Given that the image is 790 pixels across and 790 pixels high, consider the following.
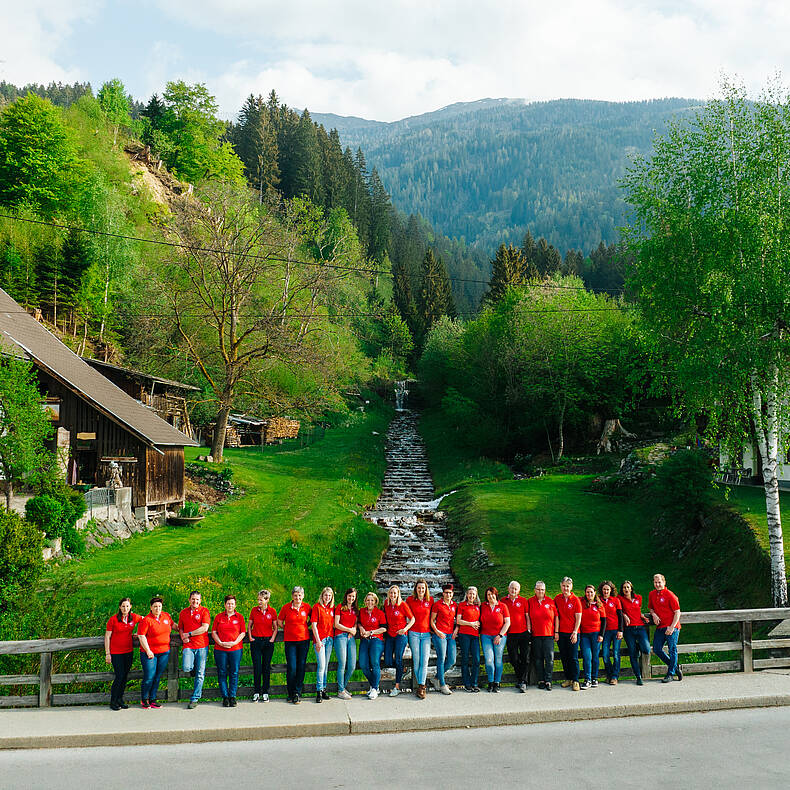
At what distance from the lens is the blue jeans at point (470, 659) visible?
1166 cm

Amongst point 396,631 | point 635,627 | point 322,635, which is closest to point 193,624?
point 322,635

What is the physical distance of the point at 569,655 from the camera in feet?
39.0

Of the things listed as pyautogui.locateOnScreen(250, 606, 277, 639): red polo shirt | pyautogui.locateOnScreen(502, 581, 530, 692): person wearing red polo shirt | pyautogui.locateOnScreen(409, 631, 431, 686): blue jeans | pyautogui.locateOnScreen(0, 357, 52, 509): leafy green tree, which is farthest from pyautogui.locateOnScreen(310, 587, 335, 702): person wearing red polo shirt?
pyautogui.locateOnScreen(0, 357, 52, 509): leafy green tree

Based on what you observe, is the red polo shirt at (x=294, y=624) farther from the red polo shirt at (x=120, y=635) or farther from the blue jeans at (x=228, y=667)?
the red polo shirt at (x=120, y=635)

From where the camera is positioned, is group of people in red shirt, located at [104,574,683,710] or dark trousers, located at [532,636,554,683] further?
dark trousers, located at [532,636,554,683]

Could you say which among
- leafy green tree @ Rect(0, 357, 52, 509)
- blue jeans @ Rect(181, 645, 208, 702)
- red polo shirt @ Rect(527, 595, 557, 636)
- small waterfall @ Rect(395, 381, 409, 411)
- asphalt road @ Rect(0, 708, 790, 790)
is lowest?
asphalt road @ Rect(0, 708, 790, 790)

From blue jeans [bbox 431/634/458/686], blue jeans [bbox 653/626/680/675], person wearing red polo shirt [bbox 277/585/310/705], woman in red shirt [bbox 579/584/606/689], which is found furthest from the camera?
blue jeans [bbox 653/626/680/675]

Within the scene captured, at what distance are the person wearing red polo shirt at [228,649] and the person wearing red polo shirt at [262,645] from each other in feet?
0.82

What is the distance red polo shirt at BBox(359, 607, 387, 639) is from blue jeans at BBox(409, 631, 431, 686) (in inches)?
21.7

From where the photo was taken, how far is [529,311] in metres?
54.5

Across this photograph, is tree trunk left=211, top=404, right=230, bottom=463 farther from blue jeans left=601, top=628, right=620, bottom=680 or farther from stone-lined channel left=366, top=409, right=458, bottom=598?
blue jeans left=601, top=628, right=620, bottom=680

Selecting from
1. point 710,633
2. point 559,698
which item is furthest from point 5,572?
point 710,633

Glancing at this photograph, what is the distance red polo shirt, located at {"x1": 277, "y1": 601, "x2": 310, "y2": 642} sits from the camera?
1130cm

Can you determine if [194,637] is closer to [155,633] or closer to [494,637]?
[155,633]
